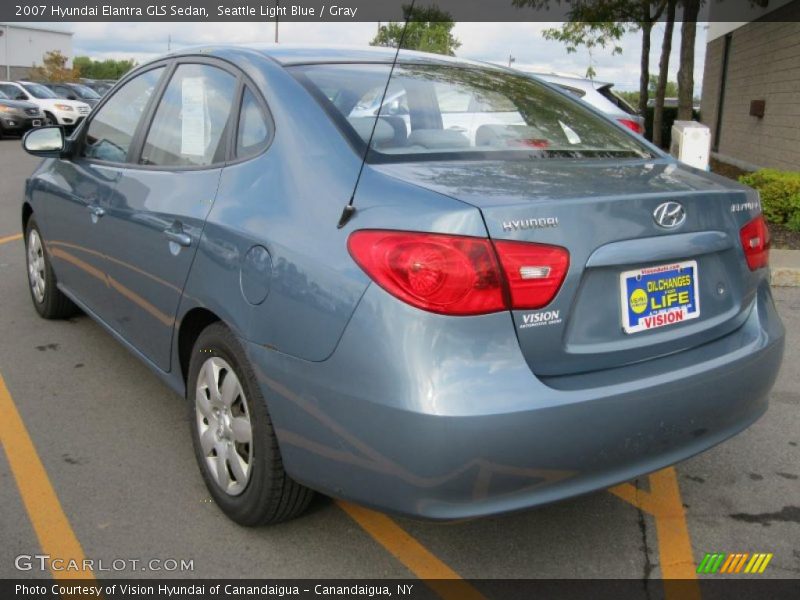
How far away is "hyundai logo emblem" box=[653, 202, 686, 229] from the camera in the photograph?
8.07 feet

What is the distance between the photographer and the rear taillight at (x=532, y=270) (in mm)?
2215

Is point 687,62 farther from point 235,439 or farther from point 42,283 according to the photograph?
point 235,439

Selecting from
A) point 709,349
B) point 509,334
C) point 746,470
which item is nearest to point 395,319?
point 509,334

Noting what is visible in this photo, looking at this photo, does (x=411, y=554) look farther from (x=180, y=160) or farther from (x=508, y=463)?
(x=180, y=160)

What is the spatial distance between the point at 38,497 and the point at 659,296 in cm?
242

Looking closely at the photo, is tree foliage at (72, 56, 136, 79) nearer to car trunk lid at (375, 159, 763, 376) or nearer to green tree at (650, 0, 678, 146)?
green tree at (650, 0, 678, 146)

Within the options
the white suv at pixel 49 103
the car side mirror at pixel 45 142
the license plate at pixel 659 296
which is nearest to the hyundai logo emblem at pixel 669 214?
the license plate at pixel 659 296

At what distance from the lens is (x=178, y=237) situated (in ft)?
10.0

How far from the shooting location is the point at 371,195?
2.38 m

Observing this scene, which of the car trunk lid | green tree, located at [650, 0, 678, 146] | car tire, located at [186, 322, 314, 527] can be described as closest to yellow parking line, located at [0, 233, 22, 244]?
car tire, located at [186, 322, 314, 527]

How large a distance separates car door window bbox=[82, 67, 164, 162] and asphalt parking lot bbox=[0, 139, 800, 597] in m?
1.30

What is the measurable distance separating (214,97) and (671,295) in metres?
1.95

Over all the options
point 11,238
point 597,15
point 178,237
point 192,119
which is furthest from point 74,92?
point 178,237

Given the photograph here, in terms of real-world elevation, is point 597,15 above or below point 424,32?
above
